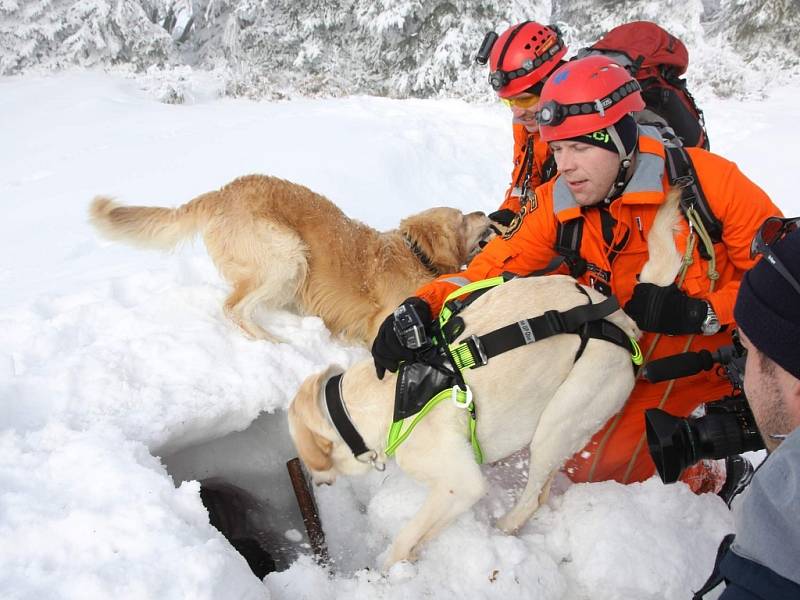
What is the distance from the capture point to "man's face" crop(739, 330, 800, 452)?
3.66ft

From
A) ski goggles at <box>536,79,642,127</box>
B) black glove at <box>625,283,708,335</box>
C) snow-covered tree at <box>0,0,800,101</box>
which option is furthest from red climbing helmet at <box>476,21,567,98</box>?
snow-covered tree at <box>0,0,800,101</box>

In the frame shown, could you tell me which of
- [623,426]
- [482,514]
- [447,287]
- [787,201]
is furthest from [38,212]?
[787,201]

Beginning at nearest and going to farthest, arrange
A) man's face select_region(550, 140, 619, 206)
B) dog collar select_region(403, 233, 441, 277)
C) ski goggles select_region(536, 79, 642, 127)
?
ski goggles select_region(536, 79, 642, 127), man's face select_region(550, 140, 619, 206), dog collar select_region(403, 233, 441, 277)

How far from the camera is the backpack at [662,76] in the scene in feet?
11.5

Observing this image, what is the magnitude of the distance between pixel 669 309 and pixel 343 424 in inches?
66.2

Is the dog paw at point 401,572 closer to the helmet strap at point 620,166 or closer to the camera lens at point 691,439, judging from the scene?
the camera lens at point 691,439

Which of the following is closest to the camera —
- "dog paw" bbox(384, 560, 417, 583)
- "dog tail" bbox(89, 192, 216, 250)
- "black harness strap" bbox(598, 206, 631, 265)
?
"dog paw" bbox(384, 560, 417, 583)

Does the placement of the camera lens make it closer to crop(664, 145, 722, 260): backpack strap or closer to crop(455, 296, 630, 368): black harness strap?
crop(455, 296, 630, 368): black harness strap

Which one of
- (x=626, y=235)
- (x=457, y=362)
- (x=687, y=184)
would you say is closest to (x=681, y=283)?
(x=626, y=235)

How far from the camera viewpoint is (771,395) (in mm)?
1146

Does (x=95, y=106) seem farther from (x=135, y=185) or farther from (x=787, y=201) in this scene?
(x=787, y=201)

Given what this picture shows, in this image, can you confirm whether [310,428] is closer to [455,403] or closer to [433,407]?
[433,407]

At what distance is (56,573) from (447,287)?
2.06m

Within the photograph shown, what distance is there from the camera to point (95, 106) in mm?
10258
